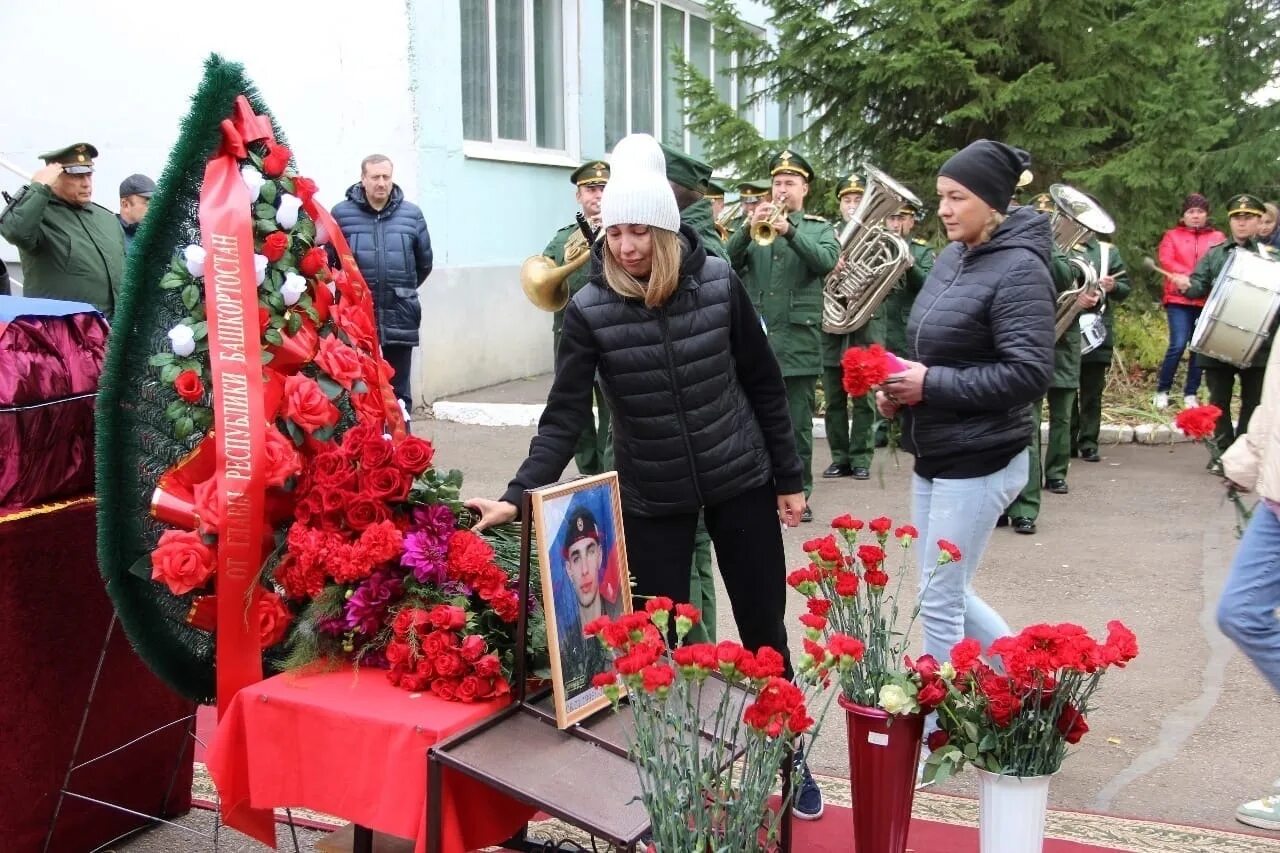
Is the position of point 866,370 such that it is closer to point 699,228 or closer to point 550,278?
point 699,228

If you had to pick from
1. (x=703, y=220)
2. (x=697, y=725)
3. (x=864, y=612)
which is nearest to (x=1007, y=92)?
(x=703, y=220)

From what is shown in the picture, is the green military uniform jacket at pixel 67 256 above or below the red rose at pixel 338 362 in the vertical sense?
above

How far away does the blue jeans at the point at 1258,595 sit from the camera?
3.35 meters

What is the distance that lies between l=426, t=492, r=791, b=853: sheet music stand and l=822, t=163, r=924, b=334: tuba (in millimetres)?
5546

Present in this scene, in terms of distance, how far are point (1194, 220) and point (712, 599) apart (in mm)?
7570

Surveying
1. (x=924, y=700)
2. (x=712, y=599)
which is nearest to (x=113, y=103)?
(x=712, y=599)

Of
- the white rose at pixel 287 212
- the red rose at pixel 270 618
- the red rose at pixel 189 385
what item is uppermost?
the white rose at pixel 287 212

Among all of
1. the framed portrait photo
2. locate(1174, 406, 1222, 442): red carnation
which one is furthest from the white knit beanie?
locate(1174, 406, 1222, 442): red carnation

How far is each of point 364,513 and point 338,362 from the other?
0.47 m

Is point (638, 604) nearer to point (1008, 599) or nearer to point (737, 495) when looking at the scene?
point (737, 495)

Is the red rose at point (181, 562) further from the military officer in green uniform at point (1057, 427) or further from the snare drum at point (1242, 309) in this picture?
the military officer in green uniform at point (1057, 427)

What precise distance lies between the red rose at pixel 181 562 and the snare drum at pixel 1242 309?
4.38 meters

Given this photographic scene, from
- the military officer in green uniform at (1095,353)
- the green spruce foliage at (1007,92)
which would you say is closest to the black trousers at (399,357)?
the green spruce foliage at (1007,92)

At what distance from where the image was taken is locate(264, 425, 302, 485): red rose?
9.71ft
